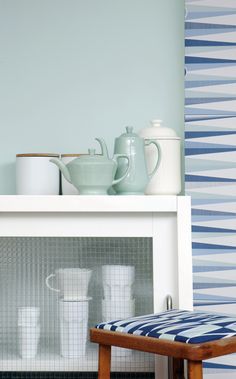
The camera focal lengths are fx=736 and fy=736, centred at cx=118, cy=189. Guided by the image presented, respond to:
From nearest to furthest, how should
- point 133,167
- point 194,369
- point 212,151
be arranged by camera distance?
point 194,369
point 133,167
point 212,151

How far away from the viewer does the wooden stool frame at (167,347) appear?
1424 millimetres

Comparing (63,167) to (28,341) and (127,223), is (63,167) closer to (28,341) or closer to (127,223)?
(127,223)

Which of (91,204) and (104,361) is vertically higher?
(91,204)

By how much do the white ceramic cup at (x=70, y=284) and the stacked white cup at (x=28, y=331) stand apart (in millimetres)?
81

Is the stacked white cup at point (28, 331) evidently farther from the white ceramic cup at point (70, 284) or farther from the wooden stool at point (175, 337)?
the wooden stool at point (175, 337)

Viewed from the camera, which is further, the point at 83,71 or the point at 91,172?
the point at 83,71

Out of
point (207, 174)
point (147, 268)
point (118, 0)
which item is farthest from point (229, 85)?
point (147, 268)

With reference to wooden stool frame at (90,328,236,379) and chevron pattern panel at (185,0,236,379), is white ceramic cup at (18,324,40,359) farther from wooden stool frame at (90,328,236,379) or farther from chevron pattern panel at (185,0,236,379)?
chevron pattern panel at (185,0,236,379)

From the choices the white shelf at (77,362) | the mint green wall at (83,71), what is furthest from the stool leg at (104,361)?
the mint green wall at (83,71)

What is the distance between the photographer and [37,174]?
208cm

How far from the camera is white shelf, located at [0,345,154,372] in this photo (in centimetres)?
189

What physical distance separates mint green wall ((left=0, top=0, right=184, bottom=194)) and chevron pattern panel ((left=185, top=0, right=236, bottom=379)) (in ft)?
0.21

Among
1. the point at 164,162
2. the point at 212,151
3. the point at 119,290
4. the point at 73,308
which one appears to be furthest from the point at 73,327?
the point at 212,151

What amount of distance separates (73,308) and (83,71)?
771 mm
